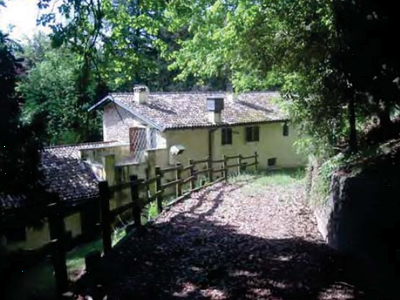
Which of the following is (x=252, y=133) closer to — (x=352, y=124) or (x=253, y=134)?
(x=253, y=134)

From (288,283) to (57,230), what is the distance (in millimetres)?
3160

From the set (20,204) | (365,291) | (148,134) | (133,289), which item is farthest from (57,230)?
(148,134)

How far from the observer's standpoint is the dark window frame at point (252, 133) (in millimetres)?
29328

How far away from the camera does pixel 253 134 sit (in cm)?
2970

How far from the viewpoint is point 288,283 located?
6070mm

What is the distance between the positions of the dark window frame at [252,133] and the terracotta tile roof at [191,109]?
71 centimetres

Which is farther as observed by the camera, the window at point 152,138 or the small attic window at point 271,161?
the small attic window at point 271,161

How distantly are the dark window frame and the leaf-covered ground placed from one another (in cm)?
1807

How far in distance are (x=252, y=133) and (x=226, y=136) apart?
2.36 m

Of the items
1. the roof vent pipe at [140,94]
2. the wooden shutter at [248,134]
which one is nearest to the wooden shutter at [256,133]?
the wooden shutter at [248,134]

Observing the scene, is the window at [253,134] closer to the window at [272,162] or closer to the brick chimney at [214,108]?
the window at [272,162]

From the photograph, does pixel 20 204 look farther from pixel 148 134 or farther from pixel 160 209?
pixel 148 134

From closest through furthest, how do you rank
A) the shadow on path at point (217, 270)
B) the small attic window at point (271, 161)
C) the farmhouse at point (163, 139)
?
the shadow on path at point (217, 270)
the farmhouse at point (163, 139)
the small attic window at point (271, 161)

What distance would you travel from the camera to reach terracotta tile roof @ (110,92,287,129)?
25.5 m
